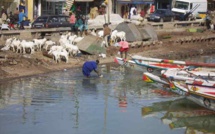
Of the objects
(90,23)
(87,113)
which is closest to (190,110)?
(87,113)

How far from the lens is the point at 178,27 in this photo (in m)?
52.3

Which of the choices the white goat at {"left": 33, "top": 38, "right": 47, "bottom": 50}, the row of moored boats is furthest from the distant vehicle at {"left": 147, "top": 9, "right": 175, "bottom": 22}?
the row of moored boats

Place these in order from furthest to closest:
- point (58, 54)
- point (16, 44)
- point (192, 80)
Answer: point (16, 44) → point (58, 54) → point (192, 80)

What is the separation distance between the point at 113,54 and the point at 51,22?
25.7ft

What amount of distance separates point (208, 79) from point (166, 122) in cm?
296

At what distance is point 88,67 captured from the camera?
27.9 metres

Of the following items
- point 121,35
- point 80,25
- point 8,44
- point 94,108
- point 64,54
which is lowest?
point 94,108

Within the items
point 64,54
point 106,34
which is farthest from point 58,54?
point 106,34

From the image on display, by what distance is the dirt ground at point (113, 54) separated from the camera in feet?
93.9

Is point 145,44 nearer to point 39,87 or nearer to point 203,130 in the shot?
point 39,87

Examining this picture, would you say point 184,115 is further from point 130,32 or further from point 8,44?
point 130,32

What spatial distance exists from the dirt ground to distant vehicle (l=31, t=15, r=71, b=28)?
616 centimetres

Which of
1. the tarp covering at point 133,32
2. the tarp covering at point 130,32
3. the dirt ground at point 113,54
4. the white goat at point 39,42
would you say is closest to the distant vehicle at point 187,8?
the dirt ground at point 113,54

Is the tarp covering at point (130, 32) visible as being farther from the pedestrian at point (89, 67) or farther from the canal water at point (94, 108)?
the pedestrian at point (89, 67)
